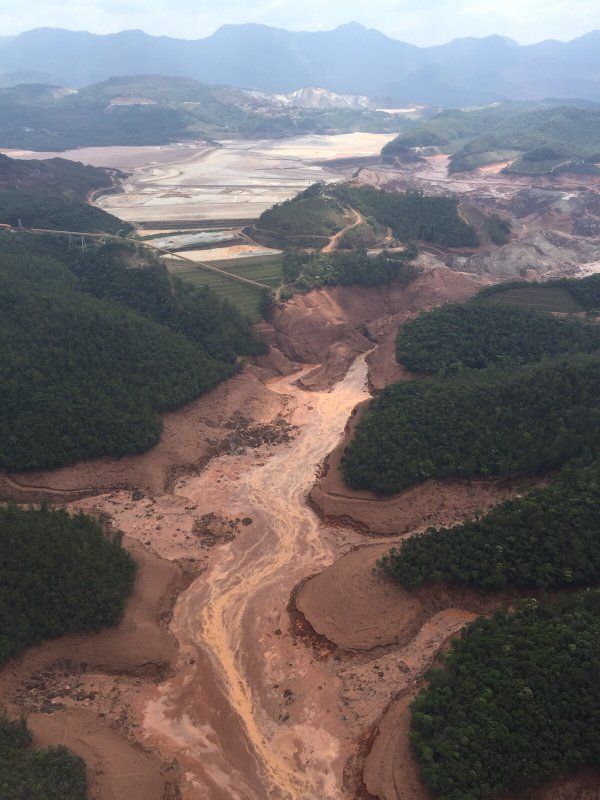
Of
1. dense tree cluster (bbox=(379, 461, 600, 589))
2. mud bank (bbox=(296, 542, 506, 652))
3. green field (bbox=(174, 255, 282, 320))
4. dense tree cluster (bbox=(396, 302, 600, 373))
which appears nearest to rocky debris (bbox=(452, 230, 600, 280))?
green field (bbox=(174, 255, 282, 320))

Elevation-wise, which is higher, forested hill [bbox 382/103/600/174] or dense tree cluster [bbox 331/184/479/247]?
forested hill [bbox 382/103/600/174]

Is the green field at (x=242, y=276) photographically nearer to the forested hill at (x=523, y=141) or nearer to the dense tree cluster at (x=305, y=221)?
the dense tree cluster at (x=305, y=221)

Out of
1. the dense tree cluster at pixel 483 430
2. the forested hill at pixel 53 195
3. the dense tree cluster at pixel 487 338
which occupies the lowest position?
the dense tree cluster at pixel 483 430

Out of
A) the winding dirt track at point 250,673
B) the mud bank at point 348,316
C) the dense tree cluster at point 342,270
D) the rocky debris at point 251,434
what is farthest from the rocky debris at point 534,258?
the winding dirt track at point 250,673

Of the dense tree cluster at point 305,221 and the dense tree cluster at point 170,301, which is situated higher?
the dense tree cluster at point 305,221

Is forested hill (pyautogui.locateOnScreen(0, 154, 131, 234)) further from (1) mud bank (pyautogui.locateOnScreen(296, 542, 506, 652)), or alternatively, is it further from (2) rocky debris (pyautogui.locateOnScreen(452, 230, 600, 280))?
(1) mud bank (pyautogui.locateOnScreen(296, 542, 506, 652))

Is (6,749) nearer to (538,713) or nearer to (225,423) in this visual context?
(538,713)

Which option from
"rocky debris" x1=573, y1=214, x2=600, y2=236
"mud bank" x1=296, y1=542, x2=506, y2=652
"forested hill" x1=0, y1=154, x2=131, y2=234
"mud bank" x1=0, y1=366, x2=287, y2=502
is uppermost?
"forested hill" x1=0, y1=154, x2=131, y2=234
